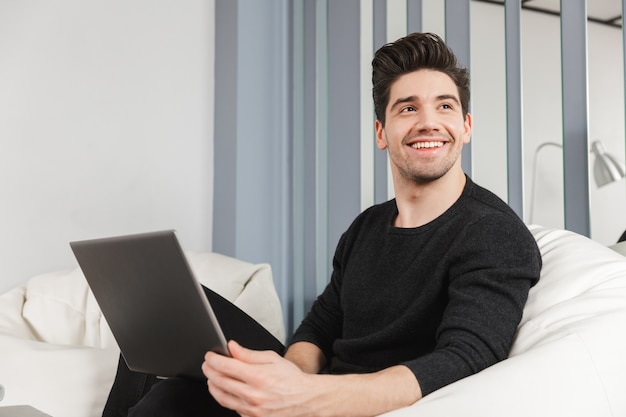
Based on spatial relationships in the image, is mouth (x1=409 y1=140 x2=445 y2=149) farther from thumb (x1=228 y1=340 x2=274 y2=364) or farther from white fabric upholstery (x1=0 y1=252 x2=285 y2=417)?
white fabric upholstery (x1=0 y1=252 x2=285 y2=417)

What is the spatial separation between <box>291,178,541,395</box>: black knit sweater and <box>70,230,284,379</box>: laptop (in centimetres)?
34

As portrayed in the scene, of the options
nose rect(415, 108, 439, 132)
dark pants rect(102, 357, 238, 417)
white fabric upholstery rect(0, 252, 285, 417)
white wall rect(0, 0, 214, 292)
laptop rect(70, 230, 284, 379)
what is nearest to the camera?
laptop rect(70, 230, 284, 379)

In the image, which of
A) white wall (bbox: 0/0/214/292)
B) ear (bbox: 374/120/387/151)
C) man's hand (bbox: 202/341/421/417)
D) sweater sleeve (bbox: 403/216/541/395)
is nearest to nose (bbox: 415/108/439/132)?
ear (bbox: 374/120/387/151)

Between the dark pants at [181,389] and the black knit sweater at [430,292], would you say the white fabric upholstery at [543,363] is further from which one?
the dark pants at [181,389]

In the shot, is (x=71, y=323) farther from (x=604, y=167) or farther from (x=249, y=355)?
(x=604, y=167)

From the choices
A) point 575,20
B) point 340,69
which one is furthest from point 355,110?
point 575,20

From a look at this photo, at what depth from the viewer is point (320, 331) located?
1637 millimetres

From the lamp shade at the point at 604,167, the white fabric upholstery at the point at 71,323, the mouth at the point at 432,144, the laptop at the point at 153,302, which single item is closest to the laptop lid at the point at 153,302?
the laptop at the point at 153,302

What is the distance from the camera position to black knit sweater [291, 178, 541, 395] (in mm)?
1130

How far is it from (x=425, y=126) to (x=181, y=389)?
0.67 metres

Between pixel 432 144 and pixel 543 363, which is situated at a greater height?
pixel 432 144

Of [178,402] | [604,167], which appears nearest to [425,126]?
[604,167]

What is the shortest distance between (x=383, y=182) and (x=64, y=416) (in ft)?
3.82

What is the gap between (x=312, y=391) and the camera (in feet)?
3.51
